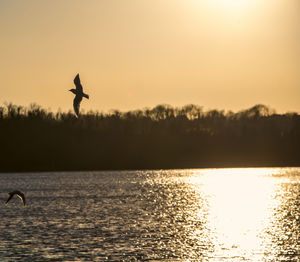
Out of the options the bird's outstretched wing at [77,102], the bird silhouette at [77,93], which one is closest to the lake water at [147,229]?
the bird silhouette at [77,93]

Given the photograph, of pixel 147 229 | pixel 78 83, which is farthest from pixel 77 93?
pixel 147 229

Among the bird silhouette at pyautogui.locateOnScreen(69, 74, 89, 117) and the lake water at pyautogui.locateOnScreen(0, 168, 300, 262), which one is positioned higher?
the bird silhouette at pyautogui.locateOnScreen(69, 74, 89, 117)

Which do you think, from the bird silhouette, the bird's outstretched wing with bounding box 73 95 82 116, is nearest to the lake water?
the bird silhouette

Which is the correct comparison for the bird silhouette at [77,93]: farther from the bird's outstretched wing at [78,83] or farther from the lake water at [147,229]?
the lake water at [147,229]

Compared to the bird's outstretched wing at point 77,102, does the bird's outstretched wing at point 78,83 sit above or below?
above

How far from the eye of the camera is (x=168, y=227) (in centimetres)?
8875

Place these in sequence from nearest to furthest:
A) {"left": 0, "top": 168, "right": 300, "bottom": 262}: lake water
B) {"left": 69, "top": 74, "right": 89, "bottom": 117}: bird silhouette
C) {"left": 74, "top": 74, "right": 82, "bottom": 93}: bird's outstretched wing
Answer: {"left": 69, "top": 74, "right": 89, "bottom": 117}: bird silhouette → {"left": 74, "top": 74, "right": 82, "bottom": 93}: bird's outstretched wing → {"left": 0, "top": 168, "right": 300, "bottom": 262}: lake water

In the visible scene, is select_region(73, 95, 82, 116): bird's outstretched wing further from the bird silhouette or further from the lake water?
the lake water

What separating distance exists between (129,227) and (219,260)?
2587 cm

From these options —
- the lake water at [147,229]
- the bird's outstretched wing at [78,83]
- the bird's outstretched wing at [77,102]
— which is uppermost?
the bird's outstretched wing at [78,83]

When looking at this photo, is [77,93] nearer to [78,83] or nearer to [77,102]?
[78,83]

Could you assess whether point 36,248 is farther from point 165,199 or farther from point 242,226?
point 165,199

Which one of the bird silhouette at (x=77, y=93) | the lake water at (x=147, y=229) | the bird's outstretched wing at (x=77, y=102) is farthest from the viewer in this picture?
the lake water at (x=147, y=229)

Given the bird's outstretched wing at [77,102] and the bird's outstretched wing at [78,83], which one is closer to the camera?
the bird's outstretched wing at [77,102]
